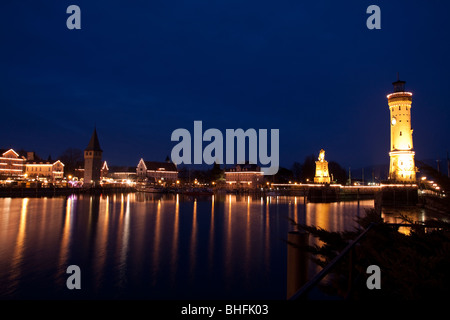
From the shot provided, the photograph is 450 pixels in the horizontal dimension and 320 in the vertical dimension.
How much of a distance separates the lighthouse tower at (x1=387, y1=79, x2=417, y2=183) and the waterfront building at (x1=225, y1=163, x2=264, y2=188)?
181ft

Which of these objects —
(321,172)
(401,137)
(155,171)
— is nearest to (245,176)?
(321,172)

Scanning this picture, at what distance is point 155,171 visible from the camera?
13225 cm

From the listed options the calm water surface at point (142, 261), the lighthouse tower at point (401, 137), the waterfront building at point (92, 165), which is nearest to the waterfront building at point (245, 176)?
the waterfront building at point (92, 165)

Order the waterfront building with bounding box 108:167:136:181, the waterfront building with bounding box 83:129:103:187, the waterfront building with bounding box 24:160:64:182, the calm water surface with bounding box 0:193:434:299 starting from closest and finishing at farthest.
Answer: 1. the calm water surface with bounding box 0:193:434:299
2. the waterfront building with bounding box 83:129:103:187
3. the waterfront building with bounding box 24:160:64:182
4. the waterfront building with bounding box 108:167:136:181

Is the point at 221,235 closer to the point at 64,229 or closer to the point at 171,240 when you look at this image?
the point at 171,240

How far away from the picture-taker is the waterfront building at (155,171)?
427 feet

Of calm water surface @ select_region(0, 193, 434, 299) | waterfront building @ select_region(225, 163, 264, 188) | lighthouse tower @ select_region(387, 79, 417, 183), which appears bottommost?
calm water surface @ select_region(0, 193, 434, 299)

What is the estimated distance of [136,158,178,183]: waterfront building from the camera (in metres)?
130

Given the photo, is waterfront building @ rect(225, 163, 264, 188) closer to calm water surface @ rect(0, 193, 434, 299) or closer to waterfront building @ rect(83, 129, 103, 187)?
waterfront building @ rect(83, 129, 103, 187)

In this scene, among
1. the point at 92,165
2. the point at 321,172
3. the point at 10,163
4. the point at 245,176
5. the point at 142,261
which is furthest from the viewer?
the point at 245,176

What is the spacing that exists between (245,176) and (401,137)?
60.4 meters

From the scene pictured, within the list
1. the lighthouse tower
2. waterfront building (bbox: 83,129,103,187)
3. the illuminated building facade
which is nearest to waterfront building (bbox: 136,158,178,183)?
waterfront building (bbox: 83,129,103,187)

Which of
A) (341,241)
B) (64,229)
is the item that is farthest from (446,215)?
(64,229)

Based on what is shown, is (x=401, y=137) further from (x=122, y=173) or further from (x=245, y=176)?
(x=122, y=173)
